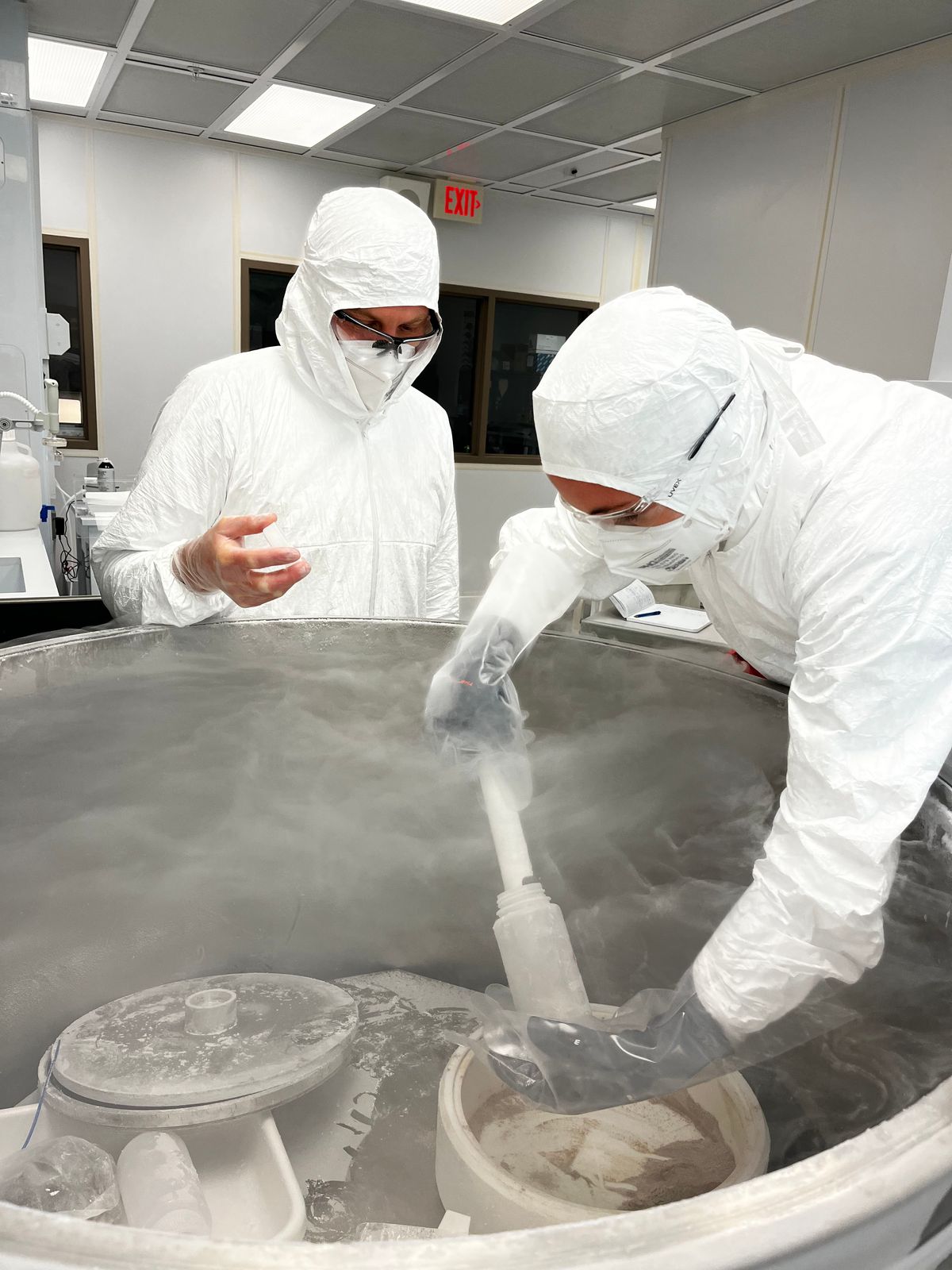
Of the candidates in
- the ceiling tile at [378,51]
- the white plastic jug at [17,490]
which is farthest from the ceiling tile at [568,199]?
the white plastic jug at [17,490]

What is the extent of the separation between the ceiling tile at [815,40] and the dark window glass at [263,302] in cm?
252

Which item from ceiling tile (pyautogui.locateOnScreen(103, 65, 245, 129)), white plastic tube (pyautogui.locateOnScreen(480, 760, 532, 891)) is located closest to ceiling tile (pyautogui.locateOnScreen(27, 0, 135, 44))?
ceiling tile (pyautogui.locateOnScreen(103, 65, 245, 129))

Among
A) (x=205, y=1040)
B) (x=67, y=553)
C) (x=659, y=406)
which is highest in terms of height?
(x=659, y=406)

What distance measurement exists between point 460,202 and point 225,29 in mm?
2238

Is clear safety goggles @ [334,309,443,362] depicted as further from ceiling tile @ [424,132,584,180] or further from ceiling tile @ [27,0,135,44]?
ceiling tile @ [424,132,584,180]

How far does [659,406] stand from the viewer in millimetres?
791

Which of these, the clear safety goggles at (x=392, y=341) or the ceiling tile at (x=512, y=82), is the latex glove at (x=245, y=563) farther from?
the ceiling tile at (x=512, y=82)

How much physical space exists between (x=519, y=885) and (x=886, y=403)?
0.55 metres

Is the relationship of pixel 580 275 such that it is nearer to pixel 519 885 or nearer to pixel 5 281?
pixel 5 281

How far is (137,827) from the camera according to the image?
3.29 ft

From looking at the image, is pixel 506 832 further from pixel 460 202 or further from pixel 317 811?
pixel 460 202

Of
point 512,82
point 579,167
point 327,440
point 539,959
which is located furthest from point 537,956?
point 579,167

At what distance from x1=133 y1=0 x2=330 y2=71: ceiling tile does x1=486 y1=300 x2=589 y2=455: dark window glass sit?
245 cm

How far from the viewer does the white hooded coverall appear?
0.66m
